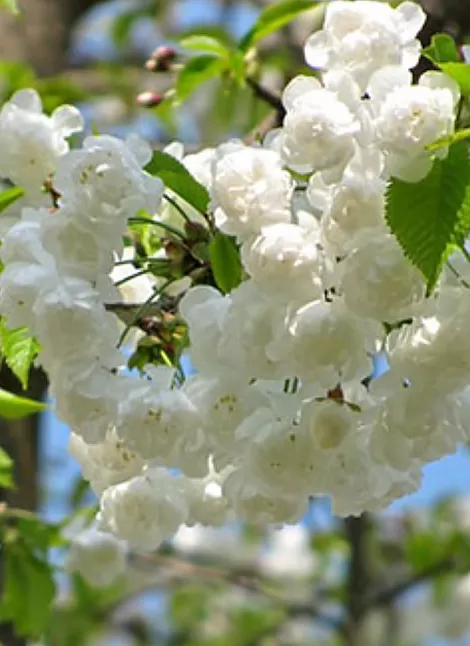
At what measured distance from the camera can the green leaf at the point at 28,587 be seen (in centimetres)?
189

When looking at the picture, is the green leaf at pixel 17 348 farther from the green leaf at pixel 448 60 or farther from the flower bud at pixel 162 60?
the flower bud at pixel 162 60

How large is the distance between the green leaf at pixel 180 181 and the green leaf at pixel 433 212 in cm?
29

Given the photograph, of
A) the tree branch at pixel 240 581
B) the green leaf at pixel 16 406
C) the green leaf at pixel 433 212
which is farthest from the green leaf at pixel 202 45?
the tree branch at pixel 240 581

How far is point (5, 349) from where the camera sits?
122 cm

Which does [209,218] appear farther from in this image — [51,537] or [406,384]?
[51,537]

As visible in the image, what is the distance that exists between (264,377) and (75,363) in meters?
0.16

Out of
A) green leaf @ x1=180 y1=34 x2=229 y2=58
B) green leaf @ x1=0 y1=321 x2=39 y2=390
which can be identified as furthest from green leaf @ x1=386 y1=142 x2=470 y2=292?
green leaf @ x1=180 y1=34 x2=229 y2=58

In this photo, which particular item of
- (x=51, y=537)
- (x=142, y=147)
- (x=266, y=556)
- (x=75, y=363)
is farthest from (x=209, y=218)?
(x=266, y=556)

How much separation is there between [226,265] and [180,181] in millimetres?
134

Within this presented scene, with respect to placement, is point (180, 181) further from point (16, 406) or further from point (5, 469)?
point (5, 469)

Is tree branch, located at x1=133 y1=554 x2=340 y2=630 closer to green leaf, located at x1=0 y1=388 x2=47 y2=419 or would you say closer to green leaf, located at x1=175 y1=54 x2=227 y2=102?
green leaf, located at x1=175 y1=54 x2=227 y2=102

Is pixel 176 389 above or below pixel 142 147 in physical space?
below

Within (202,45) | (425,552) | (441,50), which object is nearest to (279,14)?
(202,45)

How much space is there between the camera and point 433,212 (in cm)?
101
